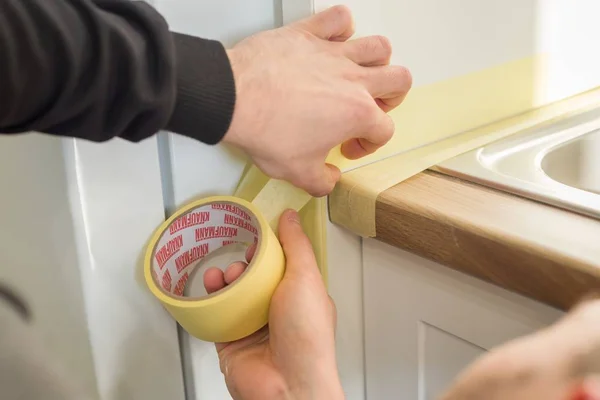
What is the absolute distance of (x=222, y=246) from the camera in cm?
59

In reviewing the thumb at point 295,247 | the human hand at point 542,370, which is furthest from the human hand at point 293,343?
the human hand at point 542,370

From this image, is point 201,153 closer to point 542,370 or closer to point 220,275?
point 220,275

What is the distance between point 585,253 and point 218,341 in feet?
0.94

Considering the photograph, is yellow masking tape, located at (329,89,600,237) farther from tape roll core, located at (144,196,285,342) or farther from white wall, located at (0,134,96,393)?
white wall, located at (0,134,96,393)

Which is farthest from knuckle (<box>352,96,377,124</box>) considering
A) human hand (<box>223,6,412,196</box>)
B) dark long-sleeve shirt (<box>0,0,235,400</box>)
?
dark long-sleeve shirt (<box>0,0,235,400</box>)

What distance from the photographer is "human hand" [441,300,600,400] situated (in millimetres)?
288

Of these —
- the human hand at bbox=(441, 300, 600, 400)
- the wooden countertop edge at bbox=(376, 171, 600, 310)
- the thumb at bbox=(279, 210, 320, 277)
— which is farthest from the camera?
the thumb at bbox=(279, 210, 320, 277)

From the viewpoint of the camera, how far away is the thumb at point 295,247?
552 millimetres

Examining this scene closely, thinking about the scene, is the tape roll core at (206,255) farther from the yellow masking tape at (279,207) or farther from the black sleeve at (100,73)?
the black sleeve at (100,73)

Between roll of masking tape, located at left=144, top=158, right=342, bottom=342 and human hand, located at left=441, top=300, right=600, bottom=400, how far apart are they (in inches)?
8.9

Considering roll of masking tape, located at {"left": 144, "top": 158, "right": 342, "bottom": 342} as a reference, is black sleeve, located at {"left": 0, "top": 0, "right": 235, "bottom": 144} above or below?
above

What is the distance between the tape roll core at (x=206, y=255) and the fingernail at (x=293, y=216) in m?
0.04

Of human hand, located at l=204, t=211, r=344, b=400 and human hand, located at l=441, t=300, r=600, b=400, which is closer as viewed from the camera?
human hand, located at l=441, t=300, r=600, b=400

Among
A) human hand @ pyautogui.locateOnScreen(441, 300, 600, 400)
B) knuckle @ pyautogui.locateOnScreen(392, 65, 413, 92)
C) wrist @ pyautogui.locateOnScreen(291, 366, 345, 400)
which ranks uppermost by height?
knuckle @ pyautogui.locateOnScreen(392, 65, 413, 92)
